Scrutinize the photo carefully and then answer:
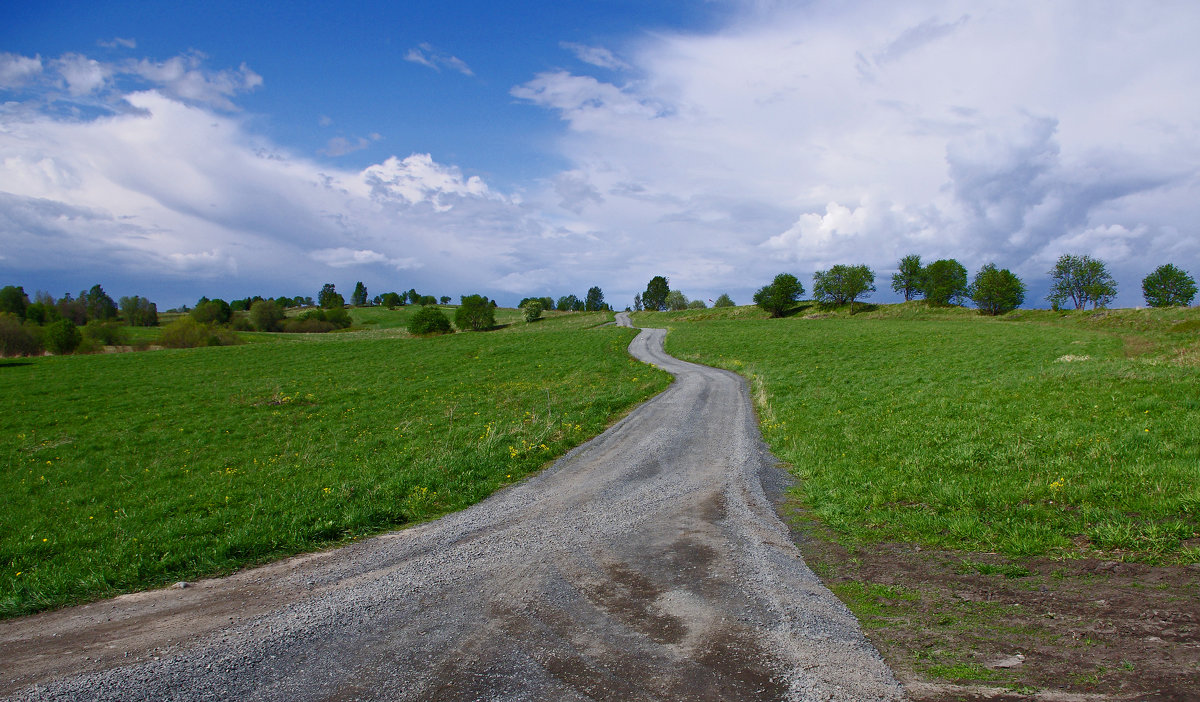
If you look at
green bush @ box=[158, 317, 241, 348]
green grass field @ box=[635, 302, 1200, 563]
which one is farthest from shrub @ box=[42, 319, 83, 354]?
green grass field @ box=[635, 302, 1200, 563]

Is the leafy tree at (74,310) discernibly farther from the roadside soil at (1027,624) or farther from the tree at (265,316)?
the roadside soil at (1027,624)

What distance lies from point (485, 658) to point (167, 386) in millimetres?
39236

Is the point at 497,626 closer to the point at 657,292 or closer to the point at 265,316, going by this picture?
the point at 265,316

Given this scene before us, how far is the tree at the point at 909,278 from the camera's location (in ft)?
341

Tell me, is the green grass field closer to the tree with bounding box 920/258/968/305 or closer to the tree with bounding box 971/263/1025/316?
the tree with bounding box 971/263/1025/316

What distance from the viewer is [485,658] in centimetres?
595

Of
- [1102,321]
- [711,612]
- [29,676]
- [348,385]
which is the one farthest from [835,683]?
[1102,321]

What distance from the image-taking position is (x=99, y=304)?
127 meters

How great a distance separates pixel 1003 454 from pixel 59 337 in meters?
96.3

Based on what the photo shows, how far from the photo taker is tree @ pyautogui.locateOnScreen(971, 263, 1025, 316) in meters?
82.6

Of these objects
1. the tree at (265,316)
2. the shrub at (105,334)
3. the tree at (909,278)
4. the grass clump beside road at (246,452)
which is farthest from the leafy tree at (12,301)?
the tree at (909,278)

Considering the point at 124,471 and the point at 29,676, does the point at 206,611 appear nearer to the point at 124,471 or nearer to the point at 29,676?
the point at 29,676

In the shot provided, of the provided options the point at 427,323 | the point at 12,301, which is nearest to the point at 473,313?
the point at 427,323

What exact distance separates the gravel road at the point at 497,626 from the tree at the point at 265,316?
5208 inches
